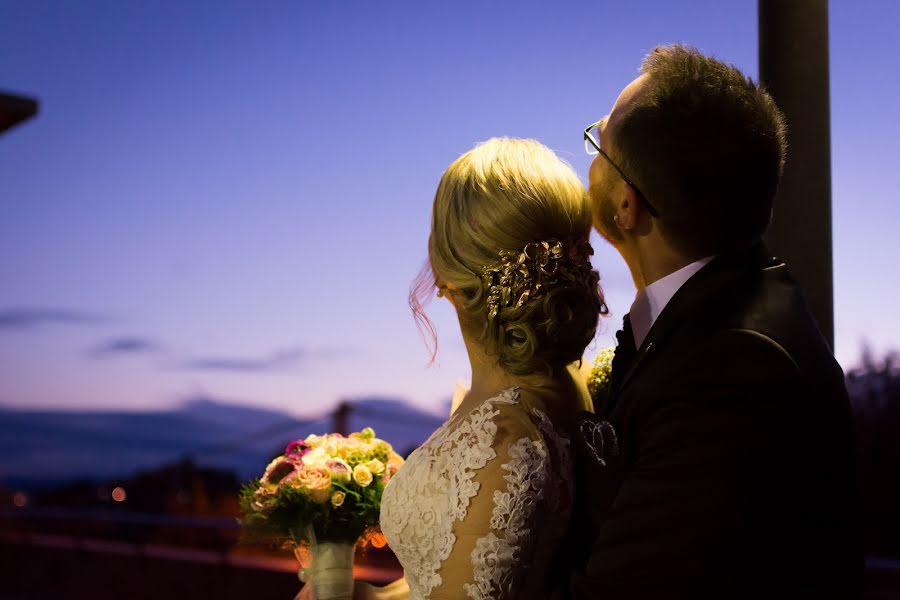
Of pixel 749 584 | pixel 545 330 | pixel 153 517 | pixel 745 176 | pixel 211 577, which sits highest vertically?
pixel 745 176

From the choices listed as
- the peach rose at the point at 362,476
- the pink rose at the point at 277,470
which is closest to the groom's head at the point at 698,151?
the peach rose at the point at 362,476

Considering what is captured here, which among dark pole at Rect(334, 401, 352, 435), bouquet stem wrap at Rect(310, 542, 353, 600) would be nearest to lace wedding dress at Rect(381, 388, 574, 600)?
bouquet stem wrap at Rect(310, 542, 353, 600)

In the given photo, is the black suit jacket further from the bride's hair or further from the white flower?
the white flower

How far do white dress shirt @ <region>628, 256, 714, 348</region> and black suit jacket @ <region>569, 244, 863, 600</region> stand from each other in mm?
109

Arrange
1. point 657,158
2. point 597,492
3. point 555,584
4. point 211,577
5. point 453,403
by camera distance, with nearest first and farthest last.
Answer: point 657,158, point 597,492, point 555,584, point 453,403, point 211,577

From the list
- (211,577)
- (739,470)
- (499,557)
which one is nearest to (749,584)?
(739,470)

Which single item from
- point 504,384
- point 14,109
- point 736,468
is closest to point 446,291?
point 504,384

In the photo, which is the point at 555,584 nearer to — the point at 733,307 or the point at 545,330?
the point at 545,330

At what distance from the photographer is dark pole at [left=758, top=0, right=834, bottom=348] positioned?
2188 millimetres

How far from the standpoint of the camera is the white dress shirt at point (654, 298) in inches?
71.9

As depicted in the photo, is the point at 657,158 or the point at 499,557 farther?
the point at 499,557

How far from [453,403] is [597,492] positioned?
829 mm

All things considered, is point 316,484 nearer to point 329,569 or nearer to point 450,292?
point 329,569

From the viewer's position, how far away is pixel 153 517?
25.5 ft
